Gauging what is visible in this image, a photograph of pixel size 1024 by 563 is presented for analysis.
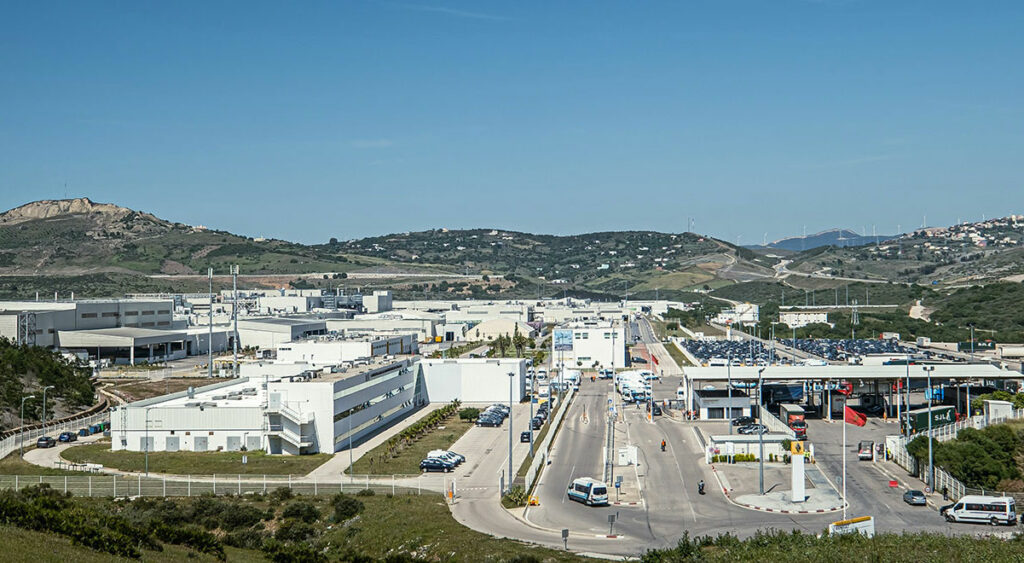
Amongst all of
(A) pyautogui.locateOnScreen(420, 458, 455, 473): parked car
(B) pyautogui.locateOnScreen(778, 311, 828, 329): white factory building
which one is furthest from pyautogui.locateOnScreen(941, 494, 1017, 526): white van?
(B) pyautogui.locateOnScreen(778, 311, 828, 329): white factory building

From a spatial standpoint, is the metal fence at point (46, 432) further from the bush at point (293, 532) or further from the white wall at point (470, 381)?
the bush at point (293, 532)

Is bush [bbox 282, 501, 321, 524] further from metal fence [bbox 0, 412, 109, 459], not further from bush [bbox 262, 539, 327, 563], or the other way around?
metal fence [bbox 0, 412, 109, 459]

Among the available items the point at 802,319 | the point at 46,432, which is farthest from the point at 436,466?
the point at 802,319

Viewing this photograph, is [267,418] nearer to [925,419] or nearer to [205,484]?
[205,484]

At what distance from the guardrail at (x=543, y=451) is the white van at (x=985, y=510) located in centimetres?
1591

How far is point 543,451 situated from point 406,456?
686cm

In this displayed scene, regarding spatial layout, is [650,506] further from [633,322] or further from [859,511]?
[633,322]

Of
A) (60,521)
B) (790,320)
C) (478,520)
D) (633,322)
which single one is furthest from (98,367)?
(790,320)

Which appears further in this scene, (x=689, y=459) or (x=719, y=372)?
(x=719, y=372)

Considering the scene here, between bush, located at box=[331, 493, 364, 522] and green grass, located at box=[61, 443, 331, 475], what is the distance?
8637 mm

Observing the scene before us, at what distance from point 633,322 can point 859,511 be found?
11331cm

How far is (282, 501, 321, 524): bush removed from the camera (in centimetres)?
3450

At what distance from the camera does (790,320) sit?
475ft

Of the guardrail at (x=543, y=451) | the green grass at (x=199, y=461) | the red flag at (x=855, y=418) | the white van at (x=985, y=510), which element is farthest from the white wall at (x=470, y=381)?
the white van at (x=985, y=510)
